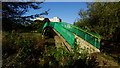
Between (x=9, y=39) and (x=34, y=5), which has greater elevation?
(x=34, y=5)

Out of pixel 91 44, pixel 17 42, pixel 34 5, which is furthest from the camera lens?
pixel 34 5

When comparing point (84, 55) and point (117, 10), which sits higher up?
point (117, 10)

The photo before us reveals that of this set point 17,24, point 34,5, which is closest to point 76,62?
point 17,24

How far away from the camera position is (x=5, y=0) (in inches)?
315

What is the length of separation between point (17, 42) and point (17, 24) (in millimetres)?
1988

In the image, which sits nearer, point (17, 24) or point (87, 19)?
point (17, 24)

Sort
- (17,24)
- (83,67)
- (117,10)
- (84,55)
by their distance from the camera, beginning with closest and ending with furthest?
(83,67), (84,55), (117,10), (17,24)

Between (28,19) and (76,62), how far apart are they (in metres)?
6.85

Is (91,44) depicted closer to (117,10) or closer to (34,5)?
(117,10)

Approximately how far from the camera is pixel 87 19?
34.8 ft

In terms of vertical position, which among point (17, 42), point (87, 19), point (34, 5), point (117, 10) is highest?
point (34, 5)

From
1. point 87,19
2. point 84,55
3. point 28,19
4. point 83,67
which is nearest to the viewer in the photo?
point 83,67

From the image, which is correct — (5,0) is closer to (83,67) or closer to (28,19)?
(28,19)

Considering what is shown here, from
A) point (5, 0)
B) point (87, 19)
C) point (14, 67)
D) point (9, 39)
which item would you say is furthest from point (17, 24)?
point (87, 19)
